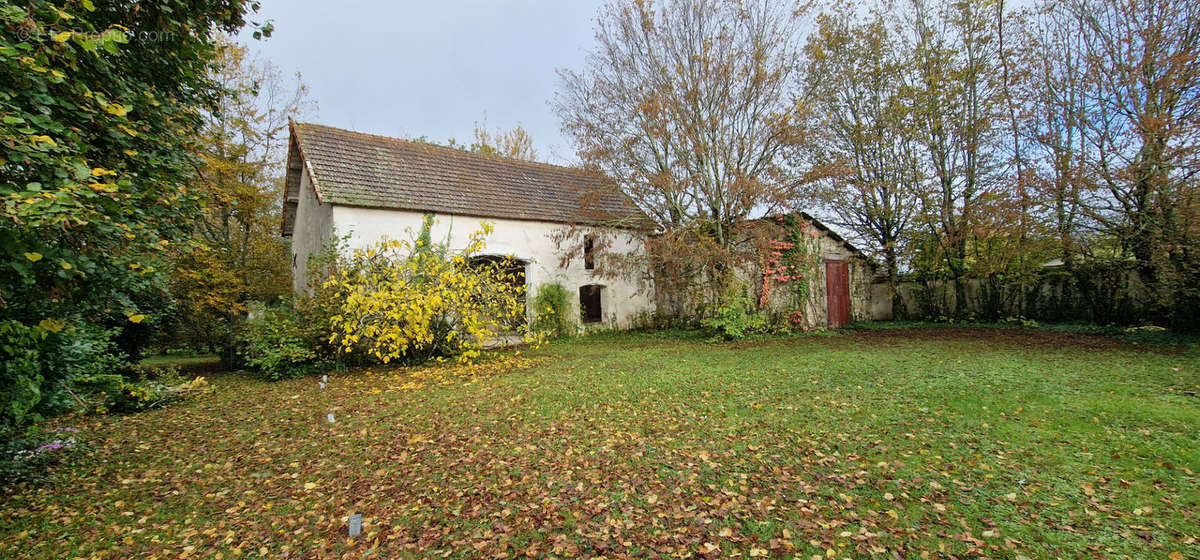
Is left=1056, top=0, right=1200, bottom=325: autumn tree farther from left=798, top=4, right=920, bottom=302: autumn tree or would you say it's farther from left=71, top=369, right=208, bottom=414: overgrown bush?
left=71, top=369, right=208, bottom=414: overgrown bush

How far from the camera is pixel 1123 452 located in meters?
4.20

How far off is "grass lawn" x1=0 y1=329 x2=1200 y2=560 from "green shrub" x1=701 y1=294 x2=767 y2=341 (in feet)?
18.1

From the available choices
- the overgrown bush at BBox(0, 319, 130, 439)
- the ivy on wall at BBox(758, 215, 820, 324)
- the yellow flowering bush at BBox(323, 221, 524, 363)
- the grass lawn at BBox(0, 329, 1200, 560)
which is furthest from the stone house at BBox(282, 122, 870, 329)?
the grass lawn at BBox(0, 329, 1200, 560)

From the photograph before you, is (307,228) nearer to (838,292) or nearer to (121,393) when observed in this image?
(121,393)

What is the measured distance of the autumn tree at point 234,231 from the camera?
11.9 metres

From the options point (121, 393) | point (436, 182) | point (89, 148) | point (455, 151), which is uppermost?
point (455, 151)

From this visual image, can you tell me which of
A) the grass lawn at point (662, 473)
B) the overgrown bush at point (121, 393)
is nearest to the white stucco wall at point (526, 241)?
the overgrown bush at point (121, 393)

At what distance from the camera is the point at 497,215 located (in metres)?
14.2

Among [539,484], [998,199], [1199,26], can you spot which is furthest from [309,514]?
[1199,26]

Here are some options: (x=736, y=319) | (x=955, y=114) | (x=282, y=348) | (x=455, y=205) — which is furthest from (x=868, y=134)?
(x=282, y=348)

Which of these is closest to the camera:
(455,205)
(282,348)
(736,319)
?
(282,348)

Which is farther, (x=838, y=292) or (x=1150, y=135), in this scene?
(x=838, y=292)

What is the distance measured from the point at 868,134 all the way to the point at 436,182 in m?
14.2

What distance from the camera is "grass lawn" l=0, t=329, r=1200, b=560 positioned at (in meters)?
3.12
